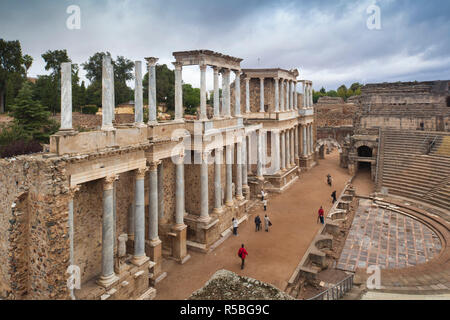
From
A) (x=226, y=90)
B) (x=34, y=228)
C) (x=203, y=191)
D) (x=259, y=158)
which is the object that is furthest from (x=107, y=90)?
(x=259, y=158)

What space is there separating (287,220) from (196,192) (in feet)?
21.5

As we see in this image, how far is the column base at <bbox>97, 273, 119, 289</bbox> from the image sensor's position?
1009cm

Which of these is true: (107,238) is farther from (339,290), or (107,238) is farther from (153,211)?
(339,290)

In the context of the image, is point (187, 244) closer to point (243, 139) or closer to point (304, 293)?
point (304, 293)

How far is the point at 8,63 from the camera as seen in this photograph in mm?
33594

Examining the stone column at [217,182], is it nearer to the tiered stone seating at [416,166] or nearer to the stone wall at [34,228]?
the stone wall at [34,228]

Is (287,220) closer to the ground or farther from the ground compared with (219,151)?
closer to the ground

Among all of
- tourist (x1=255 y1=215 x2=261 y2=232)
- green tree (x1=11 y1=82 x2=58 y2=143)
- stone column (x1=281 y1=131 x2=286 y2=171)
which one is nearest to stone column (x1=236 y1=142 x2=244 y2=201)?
tourist (x1=255 y1=215 x2=261 y2=232)

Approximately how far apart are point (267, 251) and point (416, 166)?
18340mm

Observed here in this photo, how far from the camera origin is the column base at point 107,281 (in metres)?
10.1

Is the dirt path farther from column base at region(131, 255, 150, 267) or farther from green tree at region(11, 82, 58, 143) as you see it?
green tree at region(11, 82, 58, 143)

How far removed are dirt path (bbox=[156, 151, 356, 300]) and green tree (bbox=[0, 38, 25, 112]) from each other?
97.9 ft
